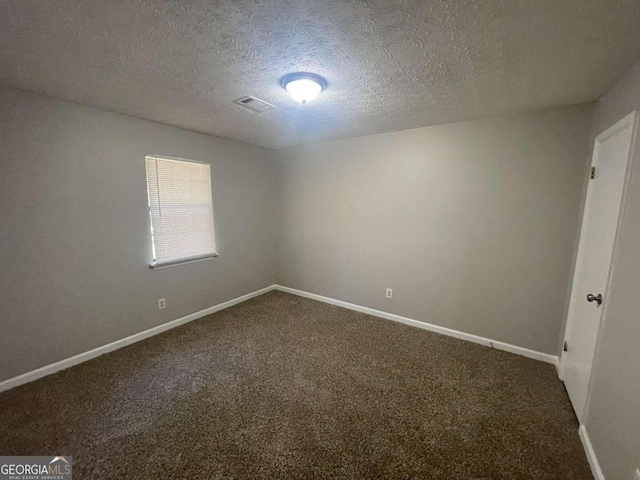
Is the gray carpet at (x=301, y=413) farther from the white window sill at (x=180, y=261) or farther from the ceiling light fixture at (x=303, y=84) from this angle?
the ceiling light fixture at (x=303, y=84)

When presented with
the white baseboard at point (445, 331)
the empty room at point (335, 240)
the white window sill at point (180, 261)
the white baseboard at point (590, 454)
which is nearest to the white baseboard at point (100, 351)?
the empty room at point (335, 240)

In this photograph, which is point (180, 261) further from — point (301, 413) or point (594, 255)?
point (594, 255)

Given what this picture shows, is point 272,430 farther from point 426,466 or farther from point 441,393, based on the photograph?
point 441,393

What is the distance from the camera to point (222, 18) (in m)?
1.18

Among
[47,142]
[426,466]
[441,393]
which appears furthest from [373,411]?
[47,142]

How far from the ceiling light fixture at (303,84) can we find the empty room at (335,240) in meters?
0.02

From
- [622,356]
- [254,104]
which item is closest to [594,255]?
[622,356]

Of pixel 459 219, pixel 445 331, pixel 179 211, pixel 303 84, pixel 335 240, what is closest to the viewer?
pixel 303 84

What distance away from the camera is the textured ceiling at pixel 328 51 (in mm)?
1127

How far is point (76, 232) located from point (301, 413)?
252cm

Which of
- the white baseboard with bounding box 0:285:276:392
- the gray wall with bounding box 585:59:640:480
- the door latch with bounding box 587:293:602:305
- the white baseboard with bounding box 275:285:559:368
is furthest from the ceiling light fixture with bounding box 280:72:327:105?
the white baseboard with bounding box 0:285:276:392

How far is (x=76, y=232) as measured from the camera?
2.33 metres

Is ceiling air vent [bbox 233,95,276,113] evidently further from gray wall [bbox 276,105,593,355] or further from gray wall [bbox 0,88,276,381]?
gray wall [bbox 276,105,593,355]

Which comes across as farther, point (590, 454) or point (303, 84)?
point (303, 84)
